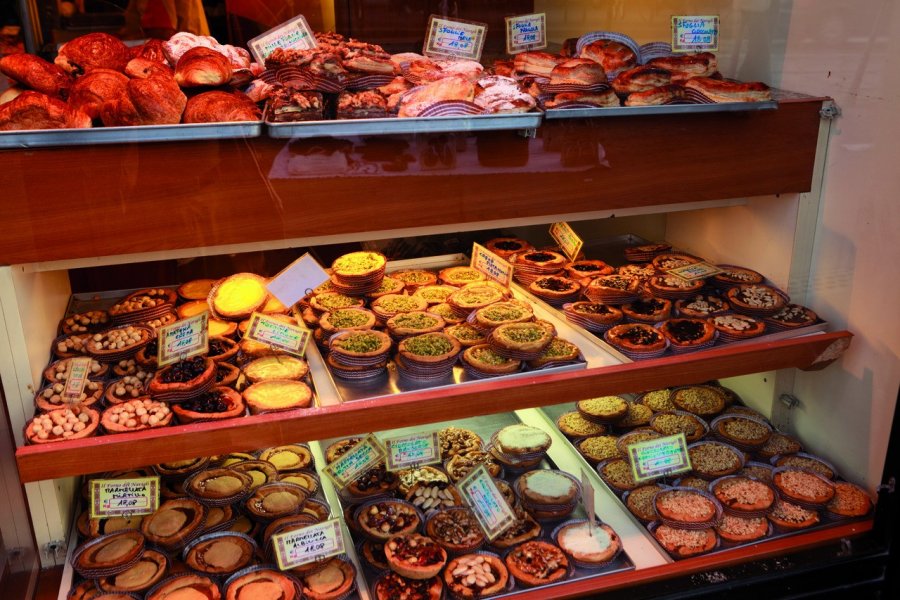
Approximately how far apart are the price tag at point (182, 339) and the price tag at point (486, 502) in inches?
37.6

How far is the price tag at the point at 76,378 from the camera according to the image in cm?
219

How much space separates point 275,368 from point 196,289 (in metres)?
0.52

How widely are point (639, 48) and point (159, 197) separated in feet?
5.30

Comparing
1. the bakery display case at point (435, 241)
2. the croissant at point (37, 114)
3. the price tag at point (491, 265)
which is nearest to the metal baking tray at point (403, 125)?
the bakery display case at point (435, 241)

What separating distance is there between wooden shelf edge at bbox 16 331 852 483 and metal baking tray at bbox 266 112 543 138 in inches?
30.3

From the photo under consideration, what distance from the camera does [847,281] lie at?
2670 mm

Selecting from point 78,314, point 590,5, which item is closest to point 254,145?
point 78,314

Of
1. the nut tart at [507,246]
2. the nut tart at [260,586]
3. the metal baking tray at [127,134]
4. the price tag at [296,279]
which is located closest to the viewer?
the metal baking tray at [127,134]

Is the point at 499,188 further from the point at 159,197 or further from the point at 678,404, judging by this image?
the point at 678,404

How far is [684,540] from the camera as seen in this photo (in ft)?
8.31

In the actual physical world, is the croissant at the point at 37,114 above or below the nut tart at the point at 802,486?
above

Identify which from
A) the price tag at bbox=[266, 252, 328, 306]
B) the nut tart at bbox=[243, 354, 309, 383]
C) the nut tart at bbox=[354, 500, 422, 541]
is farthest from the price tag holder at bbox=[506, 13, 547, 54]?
the nut tart at bbox=[354, 500, 422, 541]

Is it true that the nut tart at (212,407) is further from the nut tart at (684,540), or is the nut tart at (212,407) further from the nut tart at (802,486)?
the nut tart at (802,486)

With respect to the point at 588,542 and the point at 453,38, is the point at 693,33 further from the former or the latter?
the point at 588,542
